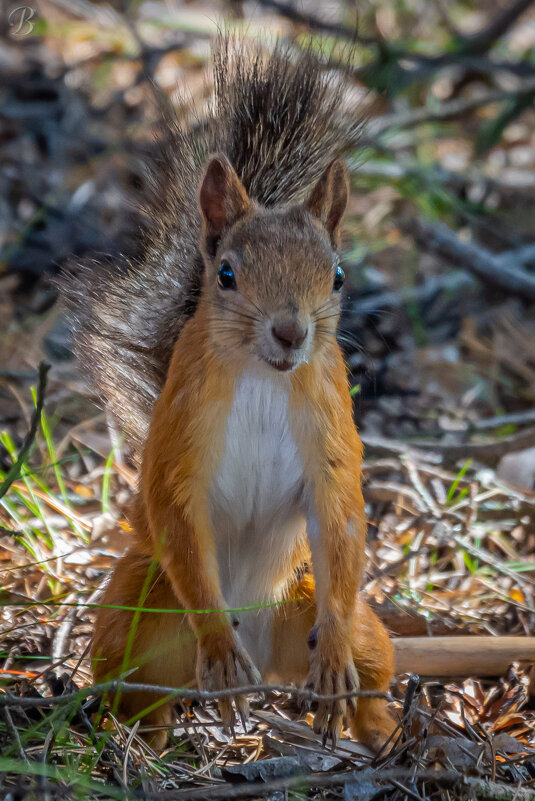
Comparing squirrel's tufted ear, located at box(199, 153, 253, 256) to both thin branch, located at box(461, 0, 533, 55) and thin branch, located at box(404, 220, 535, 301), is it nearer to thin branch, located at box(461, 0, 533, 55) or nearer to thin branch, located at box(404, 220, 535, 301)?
thin branch, located at box(404, 220, 535, 301)

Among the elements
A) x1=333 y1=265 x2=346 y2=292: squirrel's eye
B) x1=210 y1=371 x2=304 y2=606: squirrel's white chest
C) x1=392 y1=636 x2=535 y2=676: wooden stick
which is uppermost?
x1=333 y1=265 x2=346 y2=292: squirrel's eye

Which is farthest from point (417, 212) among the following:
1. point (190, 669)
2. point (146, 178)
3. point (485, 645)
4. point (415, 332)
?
point (190, 669)

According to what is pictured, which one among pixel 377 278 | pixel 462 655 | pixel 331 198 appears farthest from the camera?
pixel 377 278

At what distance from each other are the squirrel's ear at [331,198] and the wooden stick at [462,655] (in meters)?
1.01

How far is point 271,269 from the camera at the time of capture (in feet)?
6.14

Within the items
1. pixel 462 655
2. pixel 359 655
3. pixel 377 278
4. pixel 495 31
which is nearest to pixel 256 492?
pixel 359 655

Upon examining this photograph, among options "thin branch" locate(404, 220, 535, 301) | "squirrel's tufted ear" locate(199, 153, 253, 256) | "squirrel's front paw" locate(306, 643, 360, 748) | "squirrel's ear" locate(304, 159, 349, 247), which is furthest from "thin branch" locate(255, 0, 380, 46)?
"squirrel's front paw" locate(306, 643, 360, 748)

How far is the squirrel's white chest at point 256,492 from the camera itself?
1958 millimetres

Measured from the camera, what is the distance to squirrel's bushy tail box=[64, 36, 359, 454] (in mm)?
2307

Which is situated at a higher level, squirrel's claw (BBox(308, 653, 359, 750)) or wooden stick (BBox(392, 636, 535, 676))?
wooden stick (BBox(392, 636, 535, 676))

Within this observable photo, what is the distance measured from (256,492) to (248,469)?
66mm

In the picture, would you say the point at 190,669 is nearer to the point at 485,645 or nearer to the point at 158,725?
the point at 158,725

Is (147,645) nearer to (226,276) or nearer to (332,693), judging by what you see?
(332,693)

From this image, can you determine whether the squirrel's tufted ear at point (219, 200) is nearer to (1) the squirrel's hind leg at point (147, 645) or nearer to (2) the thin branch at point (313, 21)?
(1) the squirrel's hind leg at point (147, 645)
